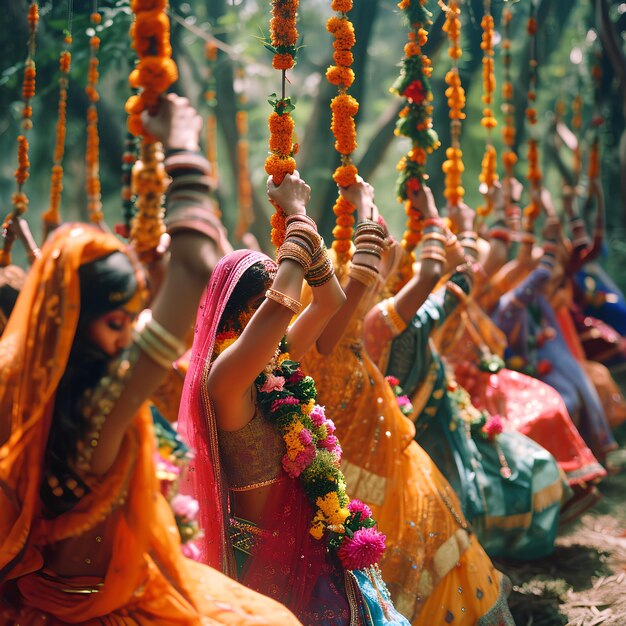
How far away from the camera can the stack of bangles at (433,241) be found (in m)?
3.83

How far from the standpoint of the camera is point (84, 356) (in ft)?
5.78

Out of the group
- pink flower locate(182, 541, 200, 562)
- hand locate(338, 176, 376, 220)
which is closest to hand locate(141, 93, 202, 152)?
pink flower locate(182, 541, 200, 562)

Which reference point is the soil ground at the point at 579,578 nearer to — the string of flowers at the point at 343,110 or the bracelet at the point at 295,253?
the string of flowers at the point at 343,110

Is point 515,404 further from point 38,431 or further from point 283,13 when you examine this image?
point 38,431

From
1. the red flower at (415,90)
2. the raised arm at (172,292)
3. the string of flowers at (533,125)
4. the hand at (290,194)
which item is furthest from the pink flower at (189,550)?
the string of flowers at (533,125)

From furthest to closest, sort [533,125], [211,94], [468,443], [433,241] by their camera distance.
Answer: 1. [211,94]
2. [533,125]
3. [468,443]
4. [433,241]

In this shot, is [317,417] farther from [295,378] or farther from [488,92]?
[488,92]

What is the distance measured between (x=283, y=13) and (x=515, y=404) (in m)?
3.81

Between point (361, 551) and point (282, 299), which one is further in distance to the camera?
point (361, 551)

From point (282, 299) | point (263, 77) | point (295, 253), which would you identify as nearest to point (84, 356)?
point (282, 299)

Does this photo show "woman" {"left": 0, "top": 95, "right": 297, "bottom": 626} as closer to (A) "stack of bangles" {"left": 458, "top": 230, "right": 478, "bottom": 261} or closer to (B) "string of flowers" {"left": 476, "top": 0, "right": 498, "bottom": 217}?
(A) "stack of bangles" {"left": 458, "top": 230, "right": 478, "bottom": 261}

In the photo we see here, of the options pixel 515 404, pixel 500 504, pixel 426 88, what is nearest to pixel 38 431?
pixel 426 88

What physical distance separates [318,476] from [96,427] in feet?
3.59

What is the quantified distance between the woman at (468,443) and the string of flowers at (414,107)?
441 mm
